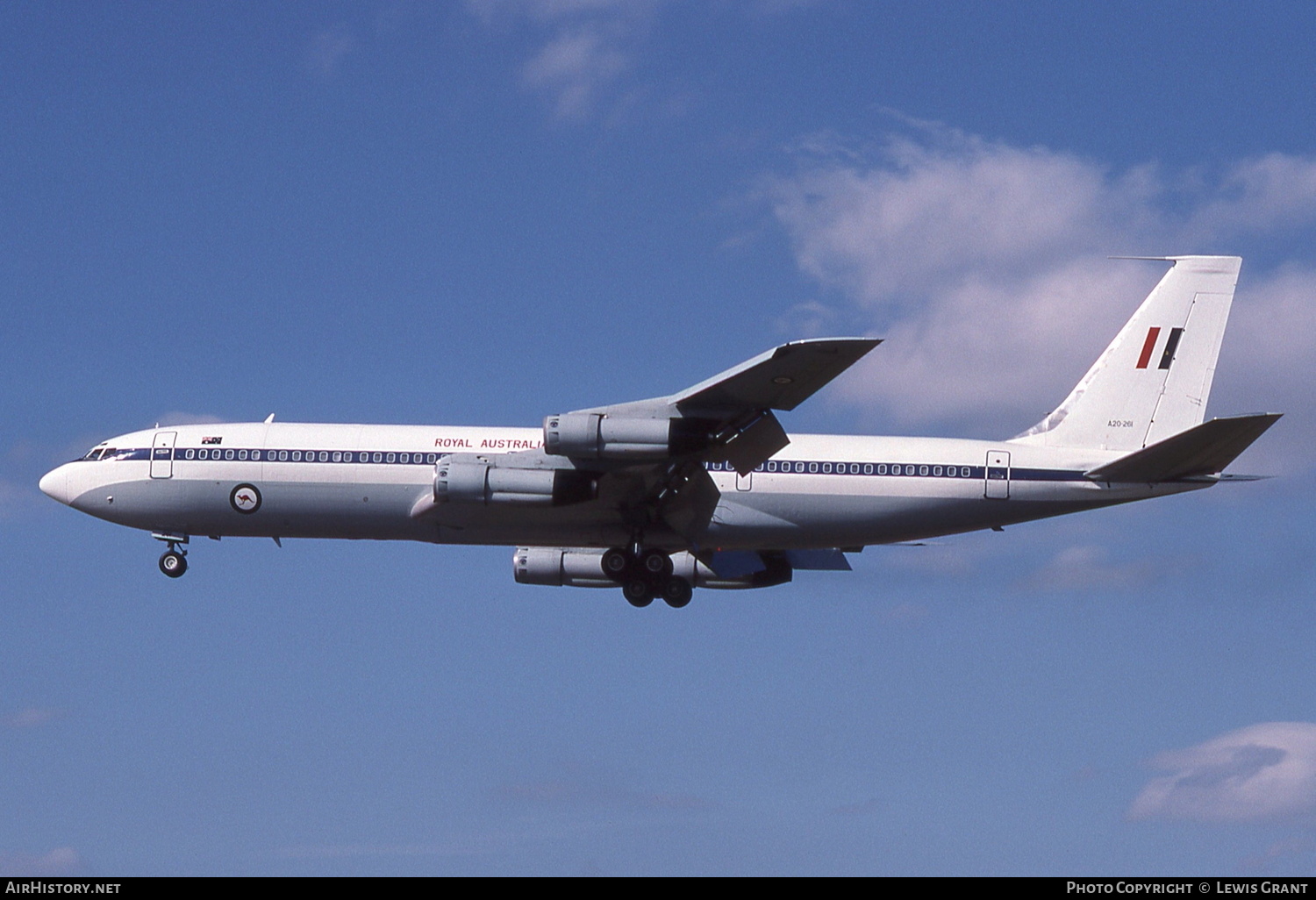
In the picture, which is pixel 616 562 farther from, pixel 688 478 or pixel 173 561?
pixel 173 561

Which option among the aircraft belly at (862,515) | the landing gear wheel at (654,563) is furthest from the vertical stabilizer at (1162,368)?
the landing gear wheel at (654,563)

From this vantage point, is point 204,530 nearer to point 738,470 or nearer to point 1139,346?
point 738,470

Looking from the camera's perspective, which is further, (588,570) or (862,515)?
(588,570)

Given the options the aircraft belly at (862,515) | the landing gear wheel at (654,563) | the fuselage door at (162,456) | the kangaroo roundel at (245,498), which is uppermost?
the fuselage door at (162,456)

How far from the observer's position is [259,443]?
41.8m

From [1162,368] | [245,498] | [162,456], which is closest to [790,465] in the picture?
[1162,368]

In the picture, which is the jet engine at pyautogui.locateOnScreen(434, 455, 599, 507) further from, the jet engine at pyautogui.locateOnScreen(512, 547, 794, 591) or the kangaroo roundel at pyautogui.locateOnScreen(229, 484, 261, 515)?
the jet engine at pyautogui.locateOnScreen(512, 547, 794, 591)

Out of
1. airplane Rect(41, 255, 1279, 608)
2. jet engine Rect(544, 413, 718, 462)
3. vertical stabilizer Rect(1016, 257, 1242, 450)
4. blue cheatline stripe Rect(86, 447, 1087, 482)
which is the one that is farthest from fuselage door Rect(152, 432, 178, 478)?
vertical stabilizer Rect(1016, 257, 1242, 450)

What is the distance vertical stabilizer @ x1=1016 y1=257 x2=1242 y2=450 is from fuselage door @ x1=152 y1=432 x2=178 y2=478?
23502 mm

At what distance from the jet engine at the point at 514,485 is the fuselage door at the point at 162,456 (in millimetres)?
9163

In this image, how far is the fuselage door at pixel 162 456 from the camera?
4231 centimetres

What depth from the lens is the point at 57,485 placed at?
44312 millimetres

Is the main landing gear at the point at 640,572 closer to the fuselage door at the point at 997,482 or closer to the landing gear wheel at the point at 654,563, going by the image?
the landing gear wheel at the point at 654,563

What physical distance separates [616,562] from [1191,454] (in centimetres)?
1494
